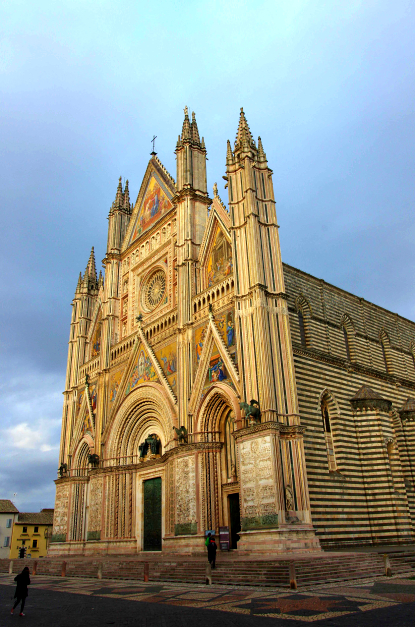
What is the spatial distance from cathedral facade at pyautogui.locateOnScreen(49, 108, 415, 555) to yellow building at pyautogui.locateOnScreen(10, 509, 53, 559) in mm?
25816

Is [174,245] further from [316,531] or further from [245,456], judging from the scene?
[316,531]

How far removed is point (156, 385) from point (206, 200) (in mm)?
9984

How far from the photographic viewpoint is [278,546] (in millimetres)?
15852

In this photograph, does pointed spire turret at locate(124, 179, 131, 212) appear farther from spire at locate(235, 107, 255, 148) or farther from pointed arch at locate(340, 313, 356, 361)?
pointed arch at locate(340, 313, 356, 361)

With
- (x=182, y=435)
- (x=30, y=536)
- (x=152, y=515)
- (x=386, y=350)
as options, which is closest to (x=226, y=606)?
(x=182, y=435)

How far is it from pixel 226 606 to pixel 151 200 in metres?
25.5

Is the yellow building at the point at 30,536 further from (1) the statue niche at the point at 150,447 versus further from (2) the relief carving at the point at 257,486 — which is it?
(2) the relief carving at the point at 257,486

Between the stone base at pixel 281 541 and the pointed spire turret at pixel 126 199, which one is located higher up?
the pointed spire turret at pixel 126 199

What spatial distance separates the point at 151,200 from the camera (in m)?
31.4

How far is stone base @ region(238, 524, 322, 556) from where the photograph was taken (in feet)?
52.3

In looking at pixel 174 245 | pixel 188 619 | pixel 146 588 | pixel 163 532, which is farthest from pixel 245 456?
pixel 174 245

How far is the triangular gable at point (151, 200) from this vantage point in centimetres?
2979

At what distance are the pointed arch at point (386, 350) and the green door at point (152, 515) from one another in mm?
14037

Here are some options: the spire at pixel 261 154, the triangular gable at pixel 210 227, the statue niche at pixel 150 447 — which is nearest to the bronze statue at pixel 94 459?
the statue niche at pixel 150 447
